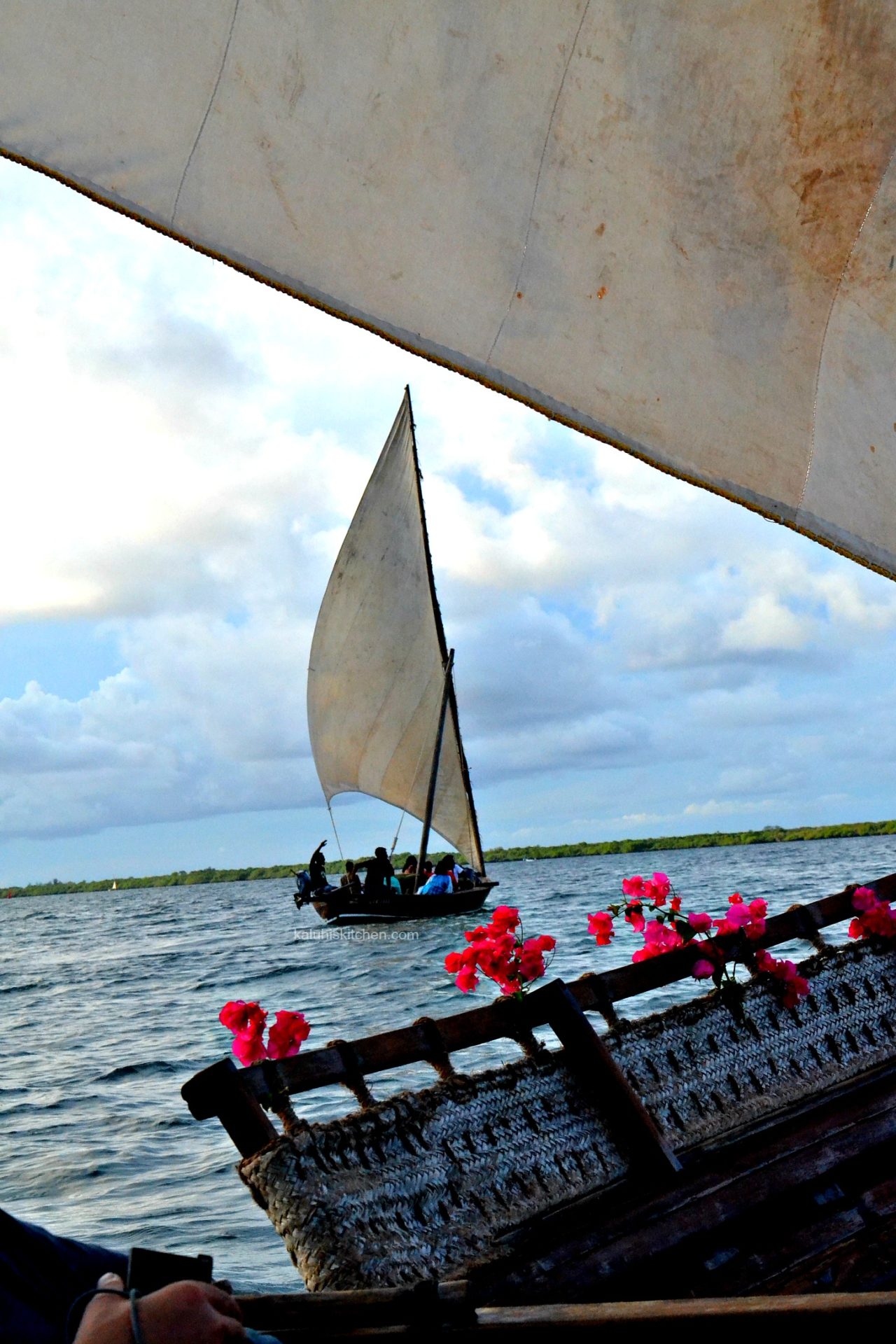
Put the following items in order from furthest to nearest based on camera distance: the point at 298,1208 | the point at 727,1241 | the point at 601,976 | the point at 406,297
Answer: the point at 601,976
the point at 727,1241
the point at 298,1208
the point at 406,297

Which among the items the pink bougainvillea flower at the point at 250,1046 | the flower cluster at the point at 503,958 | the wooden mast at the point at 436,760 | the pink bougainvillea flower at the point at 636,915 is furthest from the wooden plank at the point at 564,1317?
the wooden mast at the point at 436,760

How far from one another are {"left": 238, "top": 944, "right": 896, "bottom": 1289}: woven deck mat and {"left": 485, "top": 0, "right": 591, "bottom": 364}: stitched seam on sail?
2148 millimetres

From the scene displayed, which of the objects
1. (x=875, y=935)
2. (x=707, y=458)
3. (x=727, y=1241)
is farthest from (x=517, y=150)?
(x=875, y=935)

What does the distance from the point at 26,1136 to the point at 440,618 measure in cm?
1829

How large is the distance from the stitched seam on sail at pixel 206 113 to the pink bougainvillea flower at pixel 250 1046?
224 centimetres

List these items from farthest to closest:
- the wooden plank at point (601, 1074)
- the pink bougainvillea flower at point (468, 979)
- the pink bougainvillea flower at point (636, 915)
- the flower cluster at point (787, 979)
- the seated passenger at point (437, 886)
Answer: the seated passenger at point (437, 886) < the pink bougainvillea flower at point (636, 915) < the flower cluster at point (787, 979) < the pink bougainvillea flower at point (468, 979) < the wooden plank at point (601, 1074)

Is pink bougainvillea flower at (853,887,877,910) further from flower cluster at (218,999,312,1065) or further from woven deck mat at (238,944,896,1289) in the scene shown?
flower cluster at (218,999,312,1065)

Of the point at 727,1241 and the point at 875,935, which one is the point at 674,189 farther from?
the point at 875,935

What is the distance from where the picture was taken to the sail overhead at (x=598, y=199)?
7.65 ft

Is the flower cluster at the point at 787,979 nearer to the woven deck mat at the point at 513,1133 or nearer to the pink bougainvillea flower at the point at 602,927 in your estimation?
the woven deck mat at the point at 513,1133

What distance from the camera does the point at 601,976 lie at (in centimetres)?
405

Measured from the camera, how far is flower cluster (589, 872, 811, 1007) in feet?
14.5

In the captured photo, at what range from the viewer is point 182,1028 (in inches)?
569

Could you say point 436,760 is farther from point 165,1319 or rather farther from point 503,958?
point 165,1319
